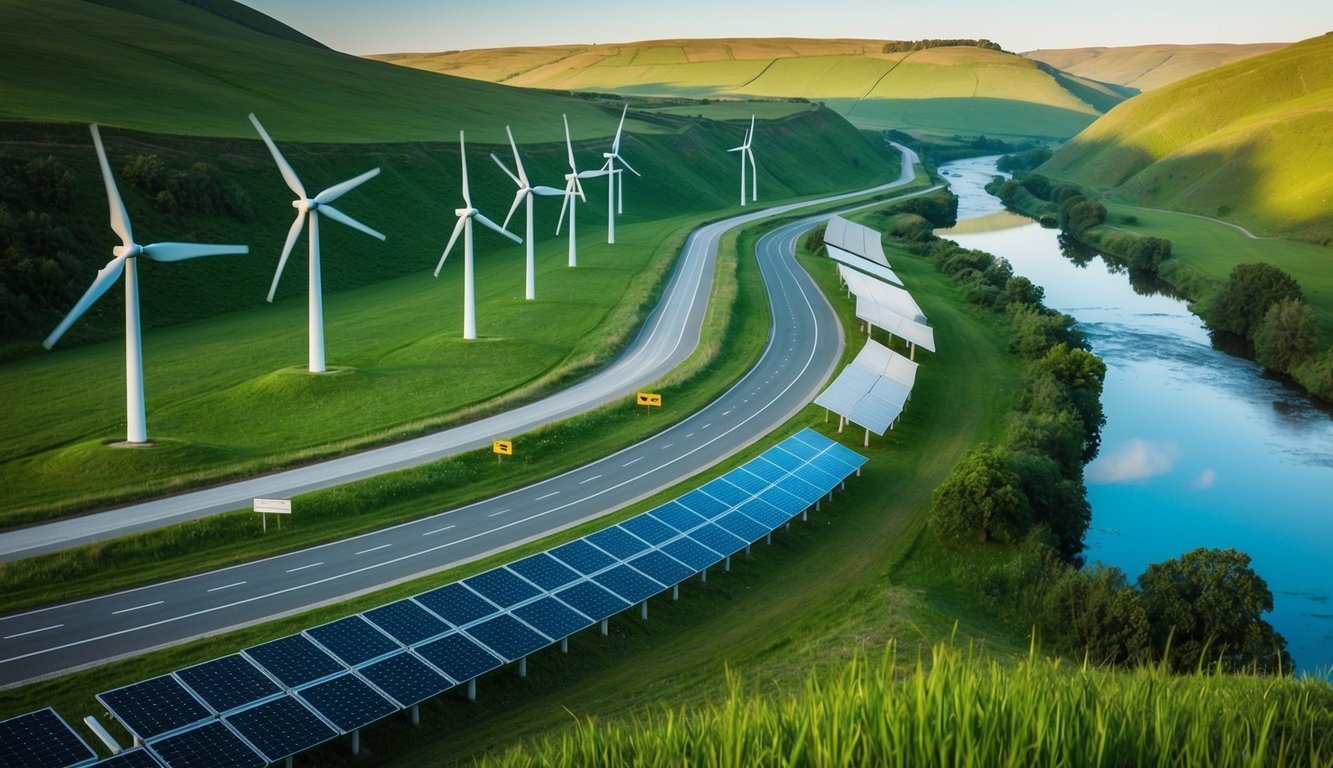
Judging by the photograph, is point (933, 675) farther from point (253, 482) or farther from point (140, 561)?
point (253, 482)

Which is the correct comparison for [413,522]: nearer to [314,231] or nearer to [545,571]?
[545,571]

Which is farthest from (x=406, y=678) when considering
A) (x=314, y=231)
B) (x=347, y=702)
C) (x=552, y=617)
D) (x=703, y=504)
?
Answer: (x=314, y=231)

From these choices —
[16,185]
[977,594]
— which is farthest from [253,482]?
[16,185]

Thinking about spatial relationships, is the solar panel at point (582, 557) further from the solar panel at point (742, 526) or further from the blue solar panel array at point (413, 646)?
the solar panel at point (742, 526)

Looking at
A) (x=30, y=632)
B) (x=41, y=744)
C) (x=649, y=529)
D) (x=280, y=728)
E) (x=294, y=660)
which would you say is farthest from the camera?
(x=649, y=529)

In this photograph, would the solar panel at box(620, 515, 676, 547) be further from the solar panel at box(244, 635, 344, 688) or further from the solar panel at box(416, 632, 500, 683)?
the solar panel at box(244, 635, 344, 688)
